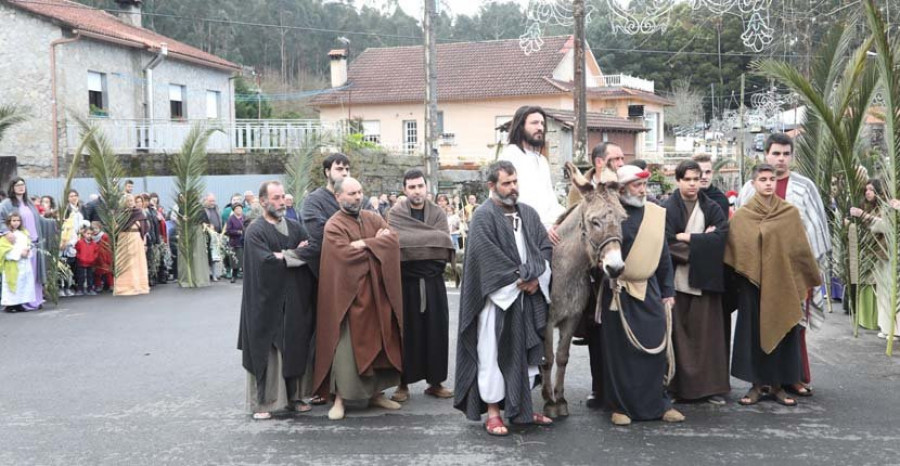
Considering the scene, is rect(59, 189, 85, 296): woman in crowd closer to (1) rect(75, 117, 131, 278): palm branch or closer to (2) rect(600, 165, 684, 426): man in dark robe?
(1) rect(75, 117, 131, 278): palm branch

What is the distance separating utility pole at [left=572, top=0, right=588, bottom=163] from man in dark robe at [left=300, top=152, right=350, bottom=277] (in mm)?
9856

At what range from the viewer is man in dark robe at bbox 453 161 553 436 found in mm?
6441

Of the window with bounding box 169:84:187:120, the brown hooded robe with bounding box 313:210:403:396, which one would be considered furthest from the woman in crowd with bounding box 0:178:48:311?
the window with bounding box 169:84:187:120

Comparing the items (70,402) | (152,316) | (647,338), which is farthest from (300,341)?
(152,316)

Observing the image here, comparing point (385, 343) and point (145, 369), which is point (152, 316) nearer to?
point (145, 369)

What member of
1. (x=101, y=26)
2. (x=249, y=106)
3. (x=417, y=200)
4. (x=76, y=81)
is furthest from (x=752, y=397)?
(x=249, y=106)

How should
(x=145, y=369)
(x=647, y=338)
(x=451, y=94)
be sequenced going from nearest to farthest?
(x=647, y=338), (x=145, y=369), (x=451, y=94)

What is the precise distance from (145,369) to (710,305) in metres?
5.87

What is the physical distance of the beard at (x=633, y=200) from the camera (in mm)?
6746

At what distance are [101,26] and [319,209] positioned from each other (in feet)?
82.1

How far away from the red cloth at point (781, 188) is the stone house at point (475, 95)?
3262cm

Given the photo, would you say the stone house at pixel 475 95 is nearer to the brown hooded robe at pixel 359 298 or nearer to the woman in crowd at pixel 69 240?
the woman in crowd at pixel 69 240

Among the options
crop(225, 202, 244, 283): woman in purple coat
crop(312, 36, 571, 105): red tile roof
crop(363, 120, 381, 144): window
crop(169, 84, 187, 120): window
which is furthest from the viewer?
crop(363, 120, 381, 144): window

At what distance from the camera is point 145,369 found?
9.26 m
